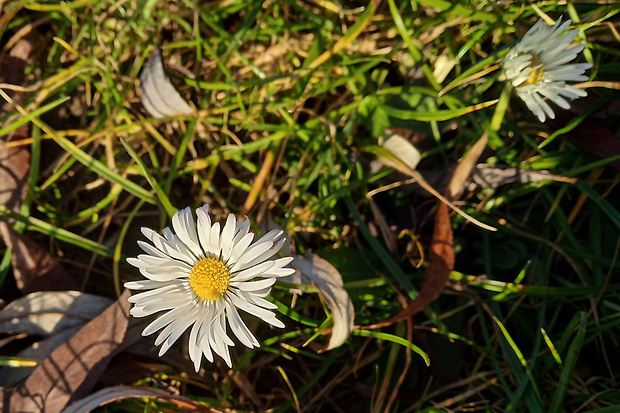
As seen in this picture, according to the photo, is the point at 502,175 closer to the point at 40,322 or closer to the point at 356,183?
the point at 356,183

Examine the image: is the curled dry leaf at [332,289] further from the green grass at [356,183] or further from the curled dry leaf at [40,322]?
the curled dry leaf at [40,322]

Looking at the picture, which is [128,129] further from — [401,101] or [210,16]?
[401,101]

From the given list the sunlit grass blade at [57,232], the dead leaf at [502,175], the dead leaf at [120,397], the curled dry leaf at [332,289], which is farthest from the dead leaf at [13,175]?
the dead leaf at [502,175]

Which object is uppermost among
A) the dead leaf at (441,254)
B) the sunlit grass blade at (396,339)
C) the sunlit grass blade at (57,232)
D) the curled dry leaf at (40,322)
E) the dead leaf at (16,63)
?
the dead leaf at (16,63)

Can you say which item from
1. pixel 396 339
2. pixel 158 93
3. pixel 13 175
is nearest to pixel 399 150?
pixel 396 339

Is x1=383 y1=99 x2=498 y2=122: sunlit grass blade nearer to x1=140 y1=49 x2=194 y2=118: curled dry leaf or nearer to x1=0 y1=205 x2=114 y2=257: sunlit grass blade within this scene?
x1=140 y1=49 x2=194 y2=118: curled dry leaf

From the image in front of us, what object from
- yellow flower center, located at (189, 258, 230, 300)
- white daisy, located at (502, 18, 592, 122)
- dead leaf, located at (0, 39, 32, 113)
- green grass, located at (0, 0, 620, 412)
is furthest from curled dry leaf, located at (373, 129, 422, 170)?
dead leaf, located at (0, 39, 32, 113)

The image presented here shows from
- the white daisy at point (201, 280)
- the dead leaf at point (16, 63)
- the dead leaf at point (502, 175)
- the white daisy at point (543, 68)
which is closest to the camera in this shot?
the white daisy at point (201, 280)
